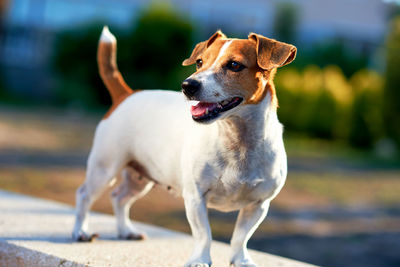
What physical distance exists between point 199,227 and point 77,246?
984mm

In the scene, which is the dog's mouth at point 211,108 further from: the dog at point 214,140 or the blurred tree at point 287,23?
the blurred tree at point 287,23

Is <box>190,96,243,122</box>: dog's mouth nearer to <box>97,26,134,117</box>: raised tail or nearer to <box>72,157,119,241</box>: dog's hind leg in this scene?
<box>72,157,119,241</box>: dog's hind leg

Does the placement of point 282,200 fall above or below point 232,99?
below

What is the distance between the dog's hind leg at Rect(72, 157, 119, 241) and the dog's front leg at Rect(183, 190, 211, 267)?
2.34 feet

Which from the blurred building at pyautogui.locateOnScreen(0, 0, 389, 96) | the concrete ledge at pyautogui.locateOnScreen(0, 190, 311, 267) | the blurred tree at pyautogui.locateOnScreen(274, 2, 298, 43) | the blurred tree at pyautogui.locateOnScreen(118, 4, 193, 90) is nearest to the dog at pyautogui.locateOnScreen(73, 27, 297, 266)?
the concrete ledge at pyautogui.locateOnScreen(0, 190, 311, 267)

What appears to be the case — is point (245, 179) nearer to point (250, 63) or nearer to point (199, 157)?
point (199, 157)

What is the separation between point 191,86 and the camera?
220cm

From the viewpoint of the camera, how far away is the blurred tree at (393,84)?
12.0 m

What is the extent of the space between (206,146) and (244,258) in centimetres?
63

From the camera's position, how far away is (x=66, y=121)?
14117 millimetres

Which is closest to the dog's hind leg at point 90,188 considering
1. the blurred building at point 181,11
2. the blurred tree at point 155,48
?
the blurred tree at point 155,48

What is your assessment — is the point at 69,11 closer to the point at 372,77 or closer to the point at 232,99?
the point at 372,77

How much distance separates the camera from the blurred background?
5.99 m

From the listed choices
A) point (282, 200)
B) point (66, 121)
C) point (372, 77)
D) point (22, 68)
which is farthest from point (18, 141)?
point (22, 68)
